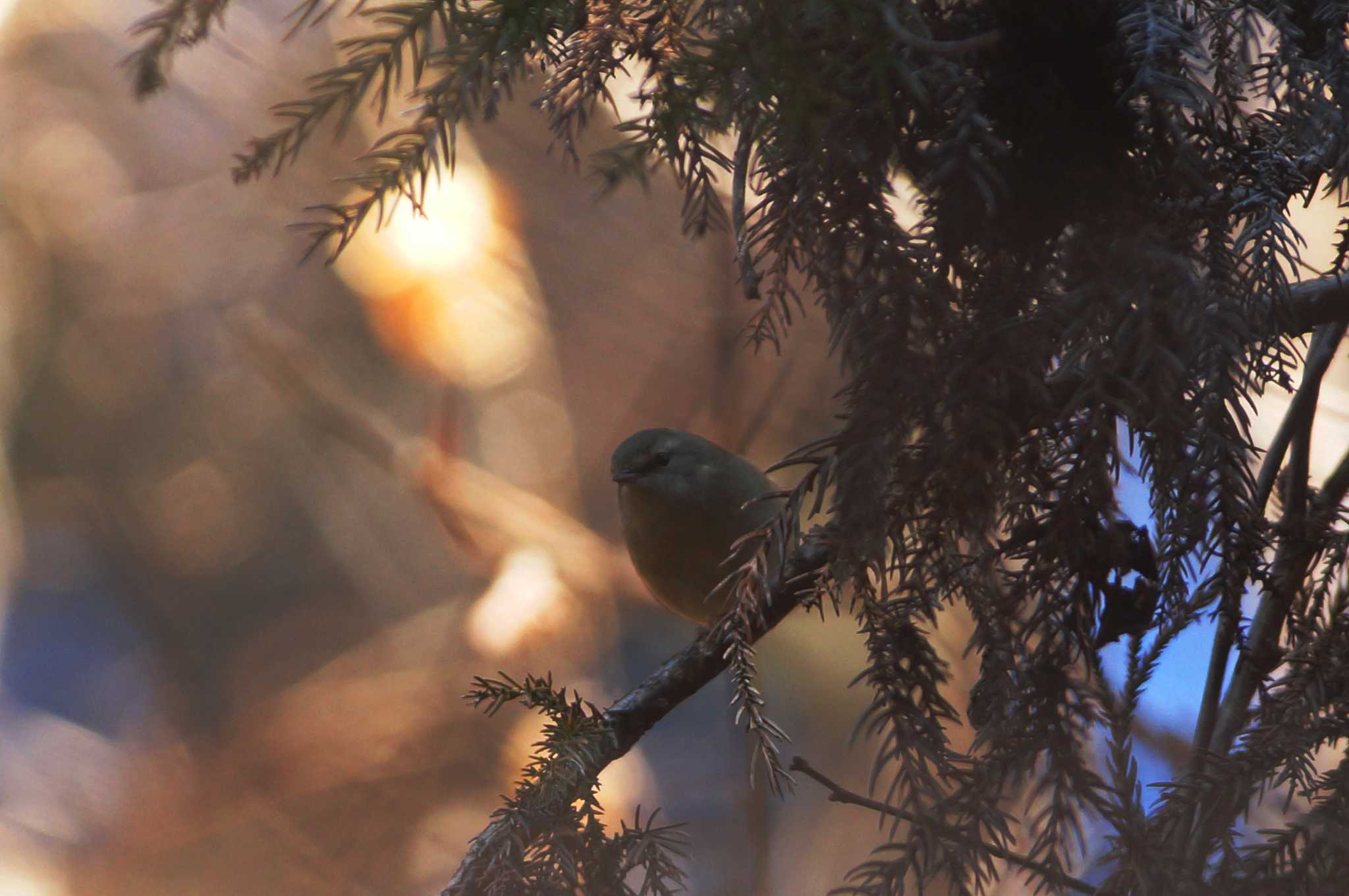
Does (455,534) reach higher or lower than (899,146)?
higher

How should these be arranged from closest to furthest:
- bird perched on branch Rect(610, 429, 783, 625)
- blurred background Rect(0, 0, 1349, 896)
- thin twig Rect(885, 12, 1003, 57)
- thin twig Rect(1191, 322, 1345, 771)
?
thin twig Rect(885, 12, 1003, 57) → thin twig Rect(1191, 322, 1345, 771) → bird perched on branch Rect(610, 429, 783, 625) → blurred background Rect(0, 0, 1349, 896)

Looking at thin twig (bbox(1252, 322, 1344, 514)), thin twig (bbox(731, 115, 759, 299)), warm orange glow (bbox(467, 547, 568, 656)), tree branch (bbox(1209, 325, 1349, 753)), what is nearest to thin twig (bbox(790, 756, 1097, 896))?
tree branch (bbox(1209, 325, 1349, 753))

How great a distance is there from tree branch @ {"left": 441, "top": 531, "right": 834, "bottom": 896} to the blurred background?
1.13 m

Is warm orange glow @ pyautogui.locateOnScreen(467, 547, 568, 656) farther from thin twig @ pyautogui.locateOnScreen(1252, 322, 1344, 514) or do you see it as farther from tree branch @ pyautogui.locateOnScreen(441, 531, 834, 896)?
thin twig @ pyautogui.locateOnScreen(1252, 322, 1344, 514)

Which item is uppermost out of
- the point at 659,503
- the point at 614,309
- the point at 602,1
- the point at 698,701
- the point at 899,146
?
the point at 614,309

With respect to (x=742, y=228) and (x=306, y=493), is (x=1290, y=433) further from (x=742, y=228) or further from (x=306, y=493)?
(x=306, y=493)

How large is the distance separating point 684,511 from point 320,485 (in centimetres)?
111

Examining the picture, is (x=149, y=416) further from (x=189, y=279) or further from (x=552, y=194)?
(x=552, y=194)

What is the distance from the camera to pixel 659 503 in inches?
41.8

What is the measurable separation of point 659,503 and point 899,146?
721 millimetres

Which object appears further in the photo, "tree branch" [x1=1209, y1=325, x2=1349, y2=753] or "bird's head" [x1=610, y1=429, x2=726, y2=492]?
"bird's head" [x1=610, y1=429, x2=726, y2=492]

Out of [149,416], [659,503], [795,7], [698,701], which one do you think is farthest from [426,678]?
[795,7]

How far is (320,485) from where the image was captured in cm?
192

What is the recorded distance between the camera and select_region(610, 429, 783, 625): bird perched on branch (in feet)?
3.35
